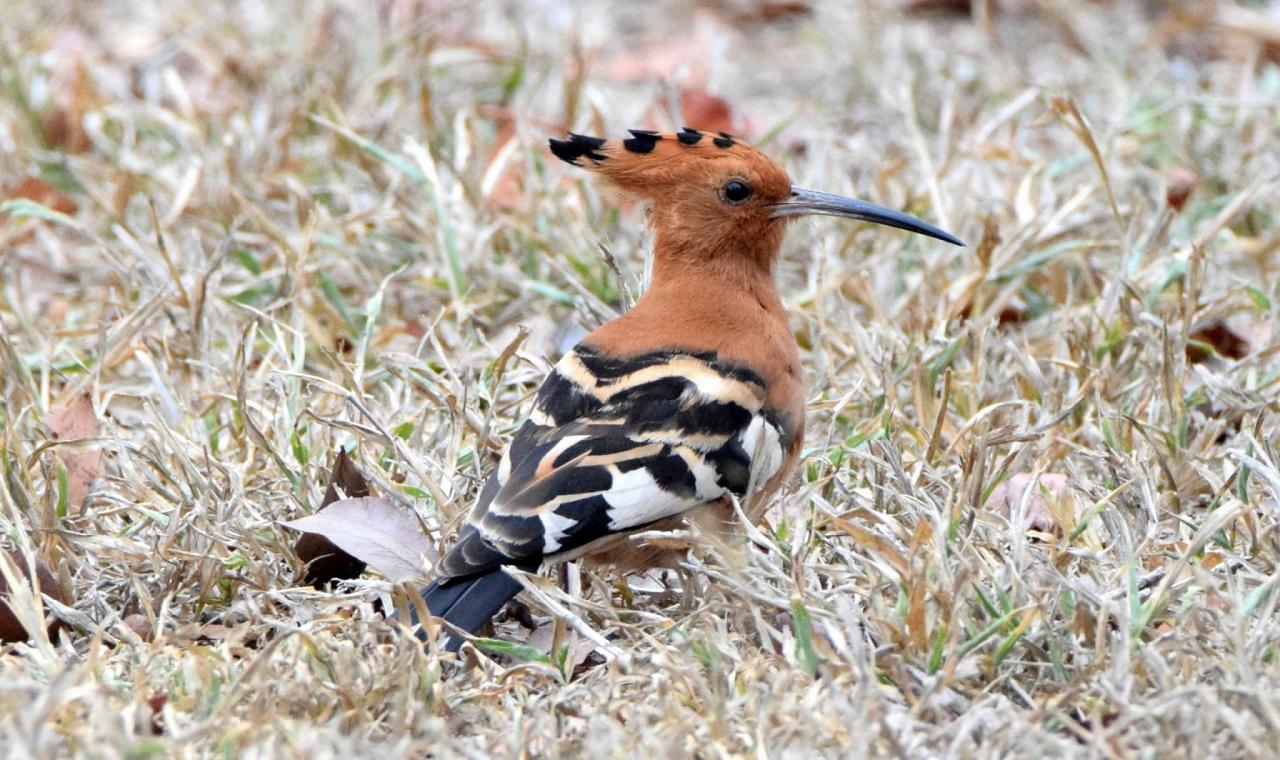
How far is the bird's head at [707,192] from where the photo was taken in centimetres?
334

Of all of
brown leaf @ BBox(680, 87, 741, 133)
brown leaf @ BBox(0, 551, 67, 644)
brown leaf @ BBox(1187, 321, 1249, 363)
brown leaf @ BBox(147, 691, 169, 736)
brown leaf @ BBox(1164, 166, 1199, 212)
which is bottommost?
brown leaf @ BBox(0, 551, 67, 644)

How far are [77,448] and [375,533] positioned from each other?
2.24ft

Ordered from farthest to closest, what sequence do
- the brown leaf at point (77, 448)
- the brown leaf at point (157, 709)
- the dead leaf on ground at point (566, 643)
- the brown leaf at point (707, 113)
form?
the brown leaf at point (707, 113), the brown leaf at point (77, 448), the dead leaf on ground at point (566, 643), the brown leaf at point (157, 709)

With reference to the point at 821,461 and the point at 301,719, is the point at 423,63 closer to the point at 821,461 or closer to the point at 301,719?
the point at 821,461

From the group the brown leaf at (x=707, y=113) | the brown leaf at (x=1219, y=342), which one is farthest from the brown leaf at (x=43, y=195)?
the brown leaf at (x=1219, y=342)

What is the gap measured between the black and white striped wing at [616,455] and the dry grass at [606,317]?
0.12 metres

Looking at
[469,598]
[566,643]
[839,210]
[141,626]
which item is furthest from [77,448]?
[839,210]

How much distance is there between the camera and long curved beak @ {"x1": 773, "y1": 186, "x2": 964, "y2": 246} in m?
3.38

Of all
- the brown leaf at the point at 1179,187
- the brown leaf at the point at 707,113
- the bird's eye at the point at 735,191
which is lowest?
the brown leaf at the point at 1179,187

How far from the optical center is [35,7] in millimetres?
5789

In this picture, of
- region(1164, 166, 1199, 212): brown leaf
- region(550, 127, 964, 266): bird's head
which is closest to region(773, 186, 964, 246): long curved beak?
region(550, 127, 964, 266): bird's head

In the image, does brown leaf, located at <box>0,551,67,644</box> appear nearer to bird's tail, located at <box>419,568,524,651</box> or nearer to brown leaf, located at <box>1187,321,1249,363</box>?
bird's tail, located at <box>419,568,524,651</box>

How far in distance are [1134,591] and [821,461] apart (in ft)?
2.44

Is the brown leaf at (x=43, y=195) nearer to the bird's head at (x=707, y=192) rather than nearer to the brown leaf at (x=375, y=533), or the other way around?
the bird's head at (x=707, y=192)
